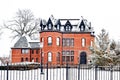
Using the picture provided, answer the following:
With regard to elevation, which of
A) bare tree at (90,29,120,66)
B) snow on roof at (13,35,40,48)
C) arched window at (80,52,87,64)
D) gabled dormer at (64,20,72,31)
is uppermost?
gabled dormer at (64,20,72,31)

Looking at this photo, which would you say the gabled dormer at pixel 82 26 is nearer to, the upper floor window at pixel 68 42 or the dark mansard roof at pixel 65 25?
the dark mansard roof at pixel 65 25

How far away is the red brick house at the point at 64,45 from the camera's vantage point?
50969 mm

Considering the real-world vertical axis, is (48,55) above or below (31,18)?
below

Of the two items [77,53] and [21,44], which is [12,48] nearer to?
[21,44]

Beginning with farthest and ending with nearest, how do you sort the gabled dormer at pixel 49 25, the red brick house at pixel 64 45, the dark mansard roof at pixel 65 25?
the red brick house at pixel 64 45, the dark mansard roof at pixel 65 25, the gabled dormer at pixel 49 25

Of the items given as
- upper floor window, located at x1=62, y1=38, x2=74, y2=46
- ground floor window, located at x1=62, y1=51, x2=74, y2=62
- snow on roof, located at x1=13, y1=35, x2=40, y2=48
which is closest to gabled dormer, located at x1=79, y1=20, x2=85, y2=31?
upper floor window, located at x1=62, y1=38, x2=74, y2=46

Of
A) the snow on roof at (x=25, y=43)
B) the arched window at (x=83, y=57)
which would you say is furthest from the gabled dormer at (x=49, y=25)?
the arched window at (x=83, y=57)

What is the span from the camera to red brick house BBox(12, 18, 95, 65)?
2007 inches

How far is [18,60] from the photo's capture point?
175 feet

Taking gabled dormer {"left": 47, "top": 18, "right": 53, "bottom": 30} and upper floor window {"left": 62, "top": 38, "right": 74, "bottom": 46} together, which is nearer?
gabled dormer {"left": 47, "top": 18, "right": 53, "bottom": 30}

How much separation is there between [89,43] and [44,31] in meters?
8.15

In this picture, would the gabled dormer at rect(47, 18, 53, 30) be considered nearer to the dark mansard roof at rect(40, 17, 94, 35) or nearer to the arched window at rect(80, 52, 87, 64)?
the dark mansard roof at rect(40, 17, 94, 35)

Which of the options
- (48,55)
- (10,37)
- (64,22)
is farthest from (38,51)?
(10,37)

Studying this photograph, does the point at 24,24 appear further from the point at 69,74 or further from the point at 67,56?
the point at 69,74
